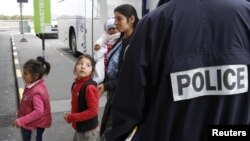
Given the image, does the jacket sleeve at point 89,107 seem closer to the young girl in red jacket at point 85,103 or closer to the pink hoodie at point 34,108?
the young girl in red jacket at point 85,103

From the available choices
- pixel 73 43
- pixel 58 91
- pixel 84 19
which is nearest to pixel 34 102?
pixel 58 91

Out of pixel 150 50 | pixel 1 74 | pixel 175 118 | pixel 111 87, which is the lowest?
pixel 1 74

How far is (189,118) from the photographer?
162cm

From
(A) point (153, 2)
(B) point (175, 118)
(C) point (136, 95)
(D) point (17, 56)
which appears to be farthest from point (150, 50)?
(D) point (17, 56)

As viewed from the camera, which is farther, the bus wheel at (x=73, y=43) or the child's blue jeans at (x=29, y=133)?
the bus wheel at (x=73, y=43)

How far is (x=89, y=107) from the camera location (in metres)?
3.19

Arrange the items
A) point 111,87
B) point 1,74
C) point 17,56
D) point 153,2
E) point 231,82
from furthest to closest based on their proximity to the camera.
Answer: point 17,56 → point 1,74 → point 153,2 → point 111,87 → point 231,82

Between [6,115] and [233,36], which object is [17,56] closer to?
[6,115]

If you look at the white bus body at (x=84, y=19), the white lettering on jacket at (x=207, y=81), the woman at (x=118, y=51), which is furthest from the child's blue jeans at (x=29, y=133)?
the white bus body at (x=84, y=19)

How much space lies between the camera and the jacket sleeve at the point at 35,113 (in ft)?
11.2

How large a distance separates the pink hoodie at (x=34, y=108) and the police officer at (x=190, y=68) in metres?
1.94

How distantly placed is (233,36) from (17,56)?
1291cm

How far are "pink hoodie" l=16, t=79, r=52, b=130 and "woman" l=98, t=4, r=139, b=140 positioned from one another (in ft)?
1.86

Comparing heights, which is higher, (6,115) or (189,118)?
(189,118)
